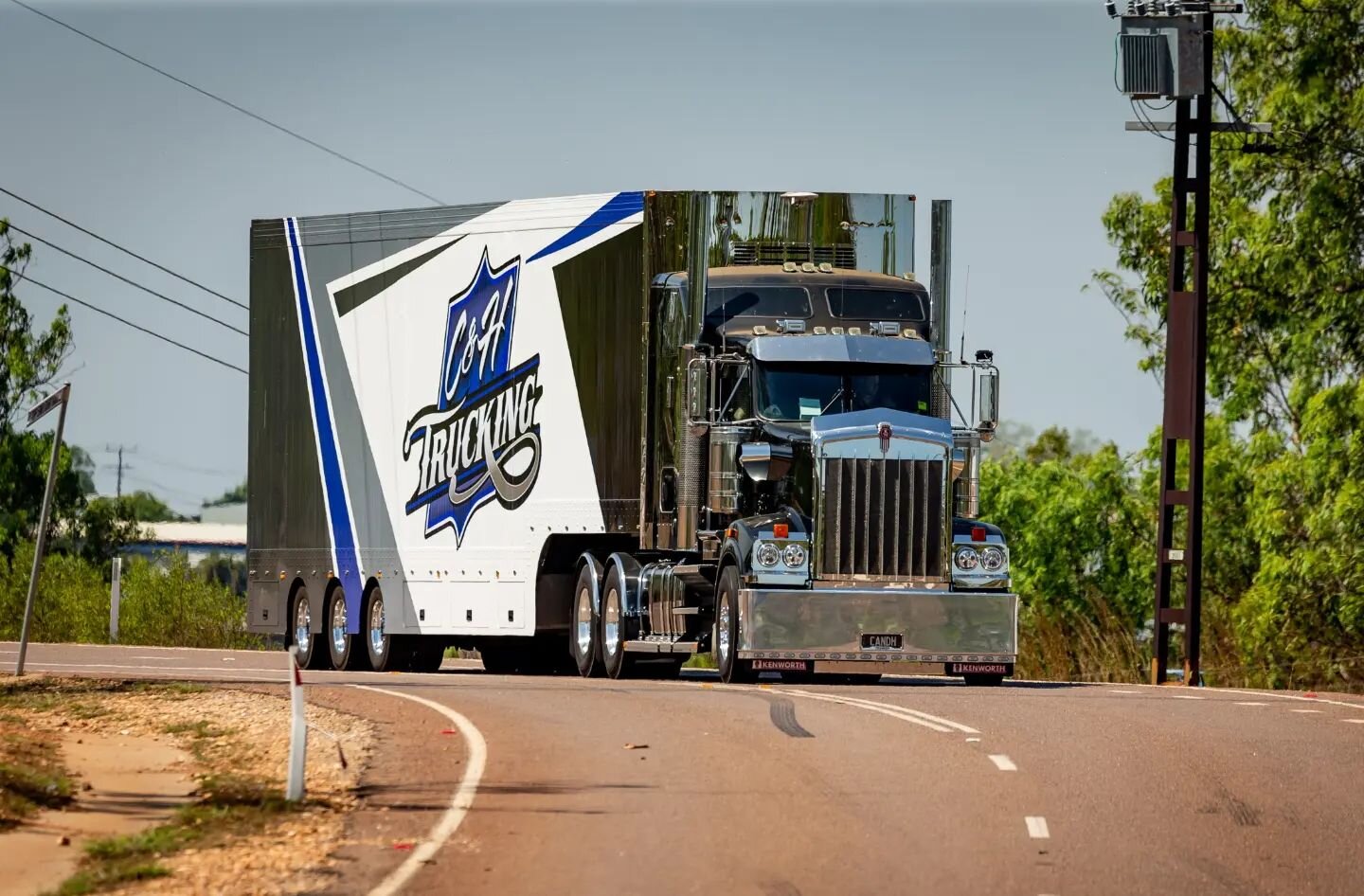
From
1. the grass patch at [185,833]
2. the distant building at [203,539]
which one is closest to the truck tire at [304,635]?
the grass patch at [185,833]

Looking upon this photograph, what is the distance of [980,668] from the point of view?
24484 mm

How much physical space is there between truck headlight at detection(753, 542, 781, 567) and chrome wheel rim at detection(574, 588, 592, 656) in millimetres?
4042

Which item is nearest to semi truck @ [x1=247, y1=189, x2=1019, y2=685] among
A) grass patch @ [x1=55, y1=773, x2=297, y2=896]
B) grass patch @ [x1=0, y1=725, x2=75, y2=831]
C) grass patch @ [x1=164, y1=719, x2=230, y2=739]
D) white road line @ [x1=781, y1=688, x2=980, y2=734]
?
white road line @ [x1=781, y1=688, x2=980, y2=734]

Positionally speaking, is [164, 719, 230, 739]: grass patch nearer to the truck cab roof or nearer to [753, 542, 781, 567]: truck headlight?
[753, 542, 781, 567]: truck headlight

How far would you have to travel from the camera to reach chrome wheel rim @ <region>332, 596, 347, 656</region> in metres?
31.5

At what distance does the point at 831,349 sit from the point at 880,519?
1898 millimetres

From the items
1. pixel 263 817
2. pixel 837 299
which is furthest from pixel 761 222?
pixel 263 817

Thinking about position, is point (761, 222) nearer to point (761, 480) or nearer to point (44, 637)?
point (761, 480)

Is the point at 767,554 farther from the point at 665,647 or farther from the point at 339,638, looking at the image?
the point at 339,638

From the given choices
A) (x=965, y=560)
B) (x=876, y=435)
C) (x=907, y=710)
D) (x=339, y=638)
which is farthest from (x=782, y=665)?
(x=339, y=638)

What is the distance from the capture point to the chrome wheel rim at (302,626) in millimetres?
32250

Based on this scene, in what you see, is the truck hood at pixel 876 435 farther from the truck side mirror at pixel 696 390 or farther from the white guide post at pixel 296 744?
the white guide post at pixel 296 744

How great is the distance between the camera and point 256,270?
33.0 metres

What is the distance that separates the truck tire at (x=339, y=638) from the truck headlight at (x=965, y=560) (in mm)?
9962
